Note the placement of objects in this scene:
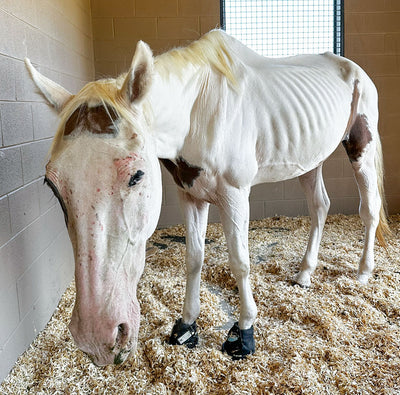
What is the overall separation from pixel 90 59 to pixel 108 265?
3165 mm

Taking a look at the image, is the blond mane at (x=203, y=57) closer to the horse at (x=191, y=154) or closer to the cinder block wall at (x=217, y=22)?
the horse at (x=191, y=154)

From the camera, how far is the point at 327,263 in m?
3.03

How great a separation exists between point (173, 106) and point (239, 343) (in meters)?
1.08

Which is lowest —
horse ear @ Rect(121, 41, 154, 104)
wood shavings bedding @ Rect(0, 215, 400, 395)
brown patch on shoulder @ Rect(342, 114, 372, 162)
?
wood shavings bedding @ Rect(0, 215, 400, 395)

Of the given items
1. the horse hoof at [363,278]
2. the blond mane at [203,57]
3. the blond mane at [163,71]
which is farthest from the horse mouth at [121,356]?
the horse hoof at [363,278]

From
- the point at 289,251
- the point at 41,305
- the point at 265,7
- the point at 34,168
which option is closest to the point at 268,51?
the point at 265,7

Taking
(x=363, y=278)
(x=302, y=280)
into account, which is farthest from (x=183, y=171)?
(x=363, y=278)

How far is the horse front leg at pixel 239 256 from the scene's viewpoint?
1785mm

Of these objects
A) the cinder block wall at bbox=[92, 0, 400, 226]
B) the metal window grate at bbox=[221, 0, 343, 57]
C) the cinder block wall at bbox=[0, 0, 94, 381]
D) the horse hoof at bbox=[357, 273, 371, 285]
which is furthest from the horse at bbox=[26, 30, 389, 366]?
the metal window grate at bbox=[221, 0, 343, 57]

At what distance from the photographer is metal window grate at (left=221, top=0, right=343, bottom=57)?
13.3ft

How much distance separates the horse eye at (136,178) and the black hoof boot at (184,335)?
3.43 feet

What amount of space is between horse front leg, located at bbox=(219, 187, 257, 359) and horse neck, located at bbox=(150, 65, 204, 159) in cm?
32

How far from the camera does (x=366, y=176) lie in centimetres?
267

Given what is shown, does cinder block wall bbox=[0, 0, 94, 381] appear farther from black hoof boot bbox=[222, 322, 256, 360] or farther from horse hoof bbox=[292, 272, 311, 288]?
horse hoof bbox=[292, 272, 311, 288]
